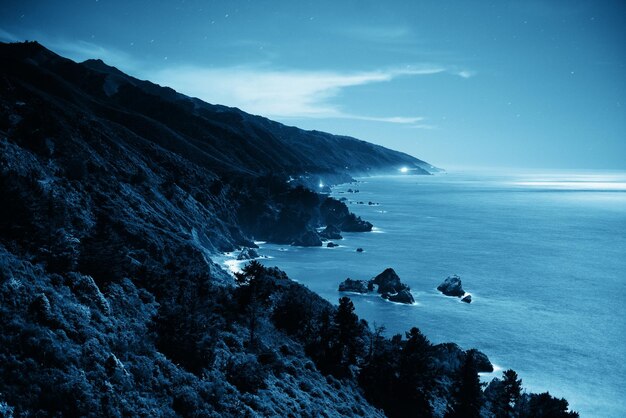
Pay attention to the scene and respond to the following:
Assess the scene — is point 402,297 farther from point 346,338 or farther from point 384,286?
point 346,338

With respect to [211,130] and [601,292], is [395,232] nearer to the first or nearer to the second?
[601,292]

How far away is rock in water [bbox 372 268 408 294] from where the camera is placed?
229 ft

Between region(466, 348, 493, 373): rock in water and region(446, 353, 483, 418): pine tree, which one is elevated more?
region(446, 353, 483, 418): pine tree

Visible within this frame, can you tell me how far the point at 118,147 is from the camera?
6988cm

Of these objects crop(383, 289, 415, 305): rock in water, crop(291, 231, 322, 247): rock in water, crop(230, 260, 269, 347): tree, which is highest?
crop(230, 260, 269, 347): tree

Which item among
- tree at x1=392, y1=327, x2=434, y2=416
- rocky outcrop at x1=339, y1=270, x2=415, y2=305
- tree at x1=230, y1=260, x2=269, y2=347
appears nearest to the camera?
tree at x1=392, y1=327, x2=434, y2=416

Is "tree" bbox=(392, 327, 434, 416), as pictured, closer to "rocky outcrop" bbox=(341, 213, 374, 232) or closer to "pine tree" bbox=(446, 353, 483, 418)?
A: "pine tree" bbox=(446, 353, 483, 418)

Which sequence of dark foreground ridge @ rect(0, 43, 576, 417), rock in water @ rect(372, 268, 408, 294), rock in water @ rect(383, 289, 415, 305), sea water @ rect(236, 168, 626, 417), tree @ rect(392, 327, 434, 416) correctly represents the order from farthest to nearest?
1. rock in water @ rect(372, 268, 408, 294)
2. rock in water @ rect(383, 289, 415, 305)
3. sea water @ rect(236, 168, 626, 417)
4. tree @ rect(392, 327, 434, 416)
5. dark foreground ridge @ rect(0, 43, 576, 417)

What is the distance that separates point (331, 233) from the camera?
388 feet

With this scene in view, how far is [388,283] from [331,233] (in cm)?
4895

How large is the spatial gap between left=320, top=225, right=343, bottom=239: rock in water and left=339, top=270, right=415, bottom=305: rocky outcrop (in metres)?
42.9

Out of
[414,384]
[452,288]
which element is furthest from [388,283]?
[414,384]

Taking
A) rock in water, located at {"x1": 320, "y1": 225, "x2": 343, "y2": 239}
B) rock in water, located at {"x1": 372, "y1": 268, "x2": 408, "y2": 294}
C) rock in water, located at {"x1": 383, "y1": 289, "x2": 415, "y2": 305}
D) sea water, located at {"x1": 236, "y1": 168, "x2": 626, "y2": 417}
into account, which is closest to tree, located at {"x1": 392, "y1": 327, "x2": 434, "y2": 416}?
sea water, located at {"x1": 236, "y1": 168, "x2": 626, "y2": 417}

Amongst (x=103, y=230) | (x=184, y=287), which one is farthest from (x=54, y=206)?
(x=184, y=287)
